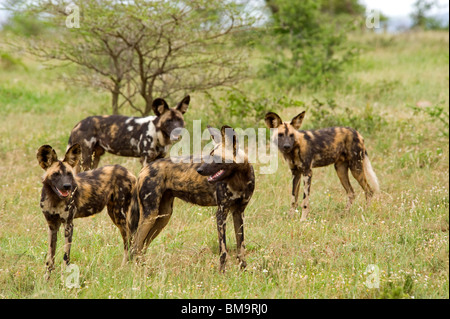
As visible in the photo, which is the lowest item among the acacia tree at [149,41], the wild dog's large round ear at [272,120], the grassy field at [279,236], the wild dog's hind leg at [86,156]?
the grassy field at [279,236]

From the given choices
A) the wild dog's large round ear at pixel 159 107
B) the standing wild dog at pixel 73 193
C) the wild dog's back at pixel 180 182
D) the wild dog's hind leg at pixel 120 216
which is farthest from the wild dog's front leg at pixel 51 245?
the wild dog's large round ear at pixel 159 107

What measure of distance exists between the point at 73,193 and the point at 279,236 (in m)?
2.17

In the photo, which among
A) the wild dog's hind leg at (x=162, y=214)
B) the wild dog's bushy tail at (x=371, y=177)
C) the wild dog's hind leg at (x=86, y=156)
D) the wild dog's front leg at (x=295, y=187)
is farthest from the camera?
the wild dog's hind leg at (x=86, y=156)

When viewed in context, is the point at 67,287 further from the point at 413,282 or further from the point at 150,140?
the point at 150,140

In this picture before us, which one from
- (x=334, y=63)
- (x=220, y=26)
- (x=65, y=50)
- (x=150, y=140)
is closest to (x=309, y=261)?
(x=150, y=140)

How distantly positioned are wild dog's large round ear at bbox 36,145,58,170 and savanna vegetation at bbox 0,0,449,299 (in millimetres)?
939

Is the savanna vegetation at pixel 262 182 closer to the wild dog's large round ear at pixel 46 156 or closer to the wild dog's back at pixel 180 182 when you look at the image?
the wild dog's back at pixel 180 182

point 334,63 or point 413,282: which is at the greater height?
point 334,63

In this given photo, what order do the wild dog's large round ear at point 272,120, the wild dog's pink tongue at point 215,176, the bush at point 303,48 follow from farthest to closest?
1. the bush at point 303,48
2. the wild dog's large round ear at point 272,120
3. the wild dog's pink tongue at point 215,176

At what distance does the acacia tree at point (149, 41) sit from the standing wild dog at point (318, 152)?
291cm

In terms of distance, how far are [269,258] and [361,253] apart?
33.9 inches

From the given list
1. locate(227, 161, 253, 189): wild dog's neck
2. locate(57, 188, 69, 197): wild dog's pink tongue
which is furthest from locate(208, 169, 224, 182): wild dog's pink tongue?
locate(57, 188, 69, 197): wild dog's pink tongue

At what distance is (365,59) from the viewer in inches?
641

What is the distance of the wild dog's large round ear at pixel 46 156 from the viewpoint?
4652mm
